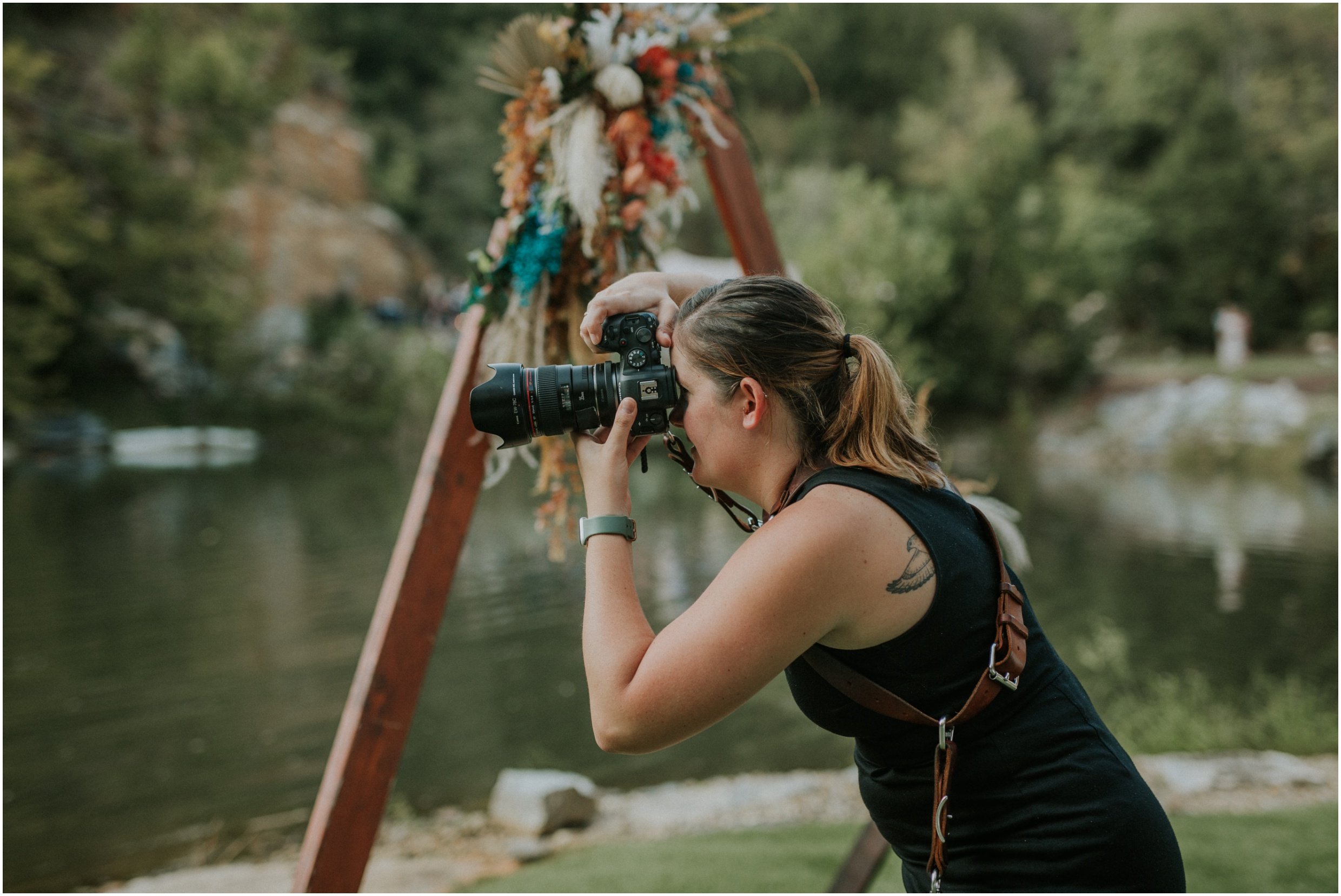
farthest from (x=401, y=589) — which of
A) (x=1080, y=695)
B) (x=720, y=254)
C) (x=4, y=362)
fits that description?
(x=720, y=254)

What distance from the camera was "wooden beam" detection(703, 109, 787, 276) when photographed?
7.93ft

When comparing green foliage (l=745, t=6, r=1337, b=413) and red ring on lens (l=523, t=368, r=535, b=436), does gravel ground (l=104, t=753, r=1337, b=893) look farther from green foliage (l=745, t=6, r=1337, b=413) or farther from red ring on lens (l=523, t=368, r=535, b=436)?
green foliage (l=745, t=6, r=1337, b=413)

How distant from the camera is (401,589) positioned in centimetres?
200

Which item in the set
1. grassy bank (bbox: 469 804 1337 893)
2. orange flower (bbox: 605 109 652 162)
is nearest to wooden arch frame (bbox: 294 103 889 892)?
orange flower (bbox: 605 109 652 162)

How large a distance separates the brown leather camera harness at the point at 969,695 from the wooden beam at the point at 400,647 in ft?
3.22

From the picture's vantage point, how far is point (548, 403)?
1421mm

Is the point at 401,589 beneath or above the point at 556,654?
above

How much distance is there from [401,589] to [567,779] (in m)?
2.92

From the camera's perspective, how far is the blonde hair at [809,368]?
126 cm

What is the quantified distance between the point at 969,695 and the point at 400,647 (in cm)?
121

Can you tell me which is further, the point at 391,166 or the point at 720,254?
the point at 391,166

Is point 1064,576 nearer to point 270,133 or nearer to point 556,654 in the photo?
point 556,654

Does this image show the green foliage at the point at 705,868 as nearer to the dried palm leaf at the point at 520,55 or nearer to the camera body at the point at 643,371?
the camera body at the point at 643,371

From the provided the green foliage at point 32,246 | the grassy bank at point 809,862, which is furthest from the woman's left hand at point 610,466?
the green foliage at point 32,246
